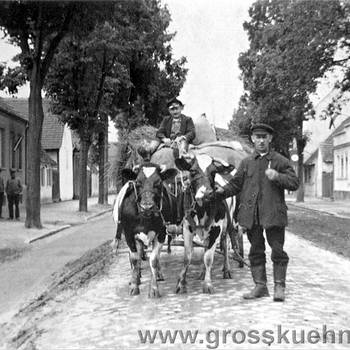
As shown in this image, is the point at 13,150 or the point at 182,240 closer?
the point at 182,240

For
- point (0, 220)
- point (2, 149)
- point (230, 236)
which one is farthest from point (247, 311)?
point (2, 149)

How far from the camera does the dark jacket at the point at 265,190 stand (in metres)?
7.40

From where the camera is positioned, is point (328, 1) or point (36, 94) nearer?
point (36, 94)

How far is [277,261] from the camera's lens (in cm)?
758

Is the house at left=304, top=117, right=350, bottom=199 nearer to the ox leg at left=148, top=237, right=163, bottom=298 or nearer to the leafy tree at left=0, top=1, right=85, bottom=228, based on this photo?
the leafy tree at left=0, top=1, right=85, bottom=228

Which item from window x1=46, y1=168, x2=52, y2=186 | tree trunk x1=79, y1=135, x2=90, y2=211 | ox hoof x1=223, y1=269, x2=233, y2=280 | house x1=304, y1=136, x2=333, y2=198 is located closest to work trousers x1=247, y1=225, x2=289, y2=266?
ox hoof x1=223, y1=269, x2=233, y2=280

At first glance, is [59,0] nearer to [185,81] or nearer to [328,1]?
[328,1]

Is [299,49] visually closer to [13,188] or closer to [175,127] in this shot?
[13,188]

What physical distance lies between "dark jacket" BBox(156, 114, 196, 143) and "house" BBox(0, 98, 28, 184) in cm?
2248

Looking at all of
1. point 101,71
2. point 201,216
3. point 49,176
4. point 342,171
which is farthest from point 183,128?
point 342,171

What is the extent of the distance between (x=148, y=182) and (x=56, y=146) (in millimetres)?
40840

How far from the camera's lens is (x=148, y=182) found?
7.88 meters

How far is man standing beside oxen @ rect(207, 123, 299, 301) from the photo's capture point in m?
7.43

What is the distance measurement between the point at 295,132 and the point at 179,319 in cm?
4104
